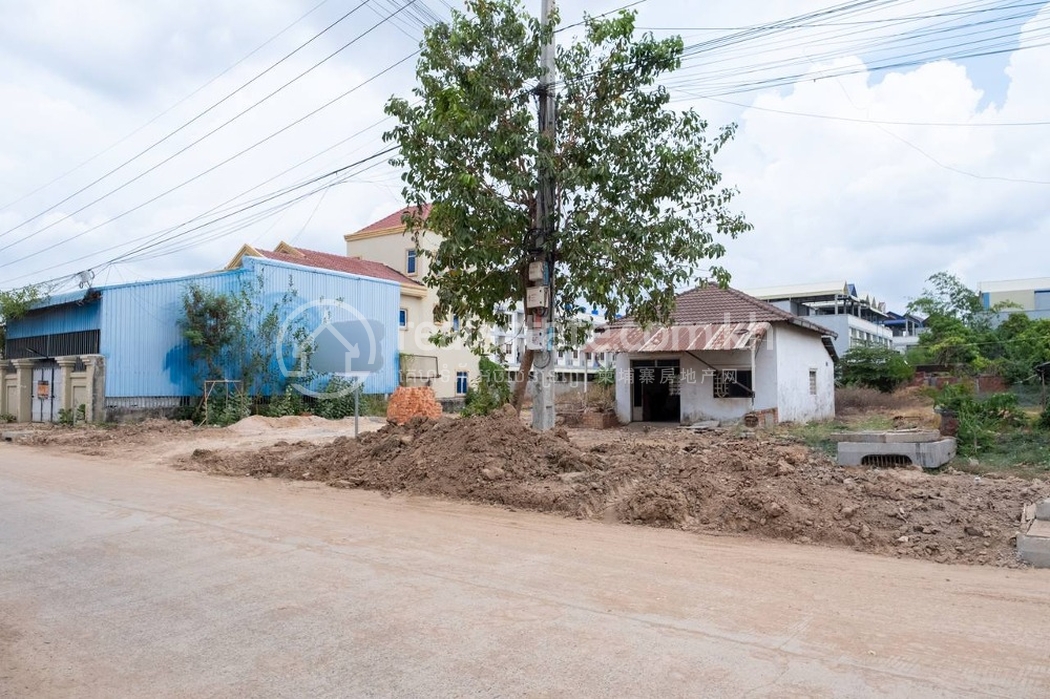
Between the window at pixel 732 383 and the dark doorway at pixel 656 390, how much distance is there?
1.36 meters

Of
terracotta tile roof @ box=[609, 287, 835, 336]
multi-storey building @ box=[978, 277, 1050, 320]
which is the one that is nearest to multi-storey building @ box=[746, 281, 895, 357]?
multi-storey building @ box=[978, 277, 1050, 320]

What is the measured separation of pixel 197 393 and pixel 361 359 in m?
6.04

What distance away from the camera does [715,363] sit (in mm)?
21703

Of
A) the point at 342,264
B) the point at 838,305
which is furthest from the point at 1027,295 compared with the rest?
the point at 342,264

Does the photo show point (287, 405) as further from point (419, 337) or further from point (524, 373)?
point (524, 373)

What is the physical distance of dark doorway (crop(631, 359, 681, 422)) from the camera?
75.0 ft

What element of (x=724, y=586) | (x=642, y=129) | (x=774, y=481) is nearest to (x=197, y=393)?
(x=642, y=129)

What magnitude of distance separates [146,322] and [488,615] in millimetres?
22102

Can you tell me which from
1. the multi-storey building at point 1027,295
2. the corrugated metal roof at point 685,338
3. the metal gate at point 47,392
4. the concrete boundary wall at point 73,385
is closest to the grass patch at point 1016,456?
the corrugated metal roof at point 685,338

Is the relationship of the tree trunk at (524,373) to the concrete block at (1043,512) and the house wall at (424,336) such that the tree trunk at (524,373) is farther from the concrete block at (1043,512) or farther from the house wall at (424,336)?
the house wall at (424,336)

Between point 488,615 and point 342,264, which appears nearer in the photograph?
point 488,615

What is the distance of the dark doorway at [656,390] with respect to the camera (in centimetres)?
2288

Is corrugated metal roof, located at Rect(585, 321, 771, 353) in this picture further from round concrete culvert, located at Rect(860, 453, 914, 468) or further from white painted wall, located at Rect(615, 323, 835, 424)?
round concrete culvert, located at Rect(860, 453, 914, 468)

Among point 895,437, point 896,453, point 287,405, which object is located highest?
point 287,405
